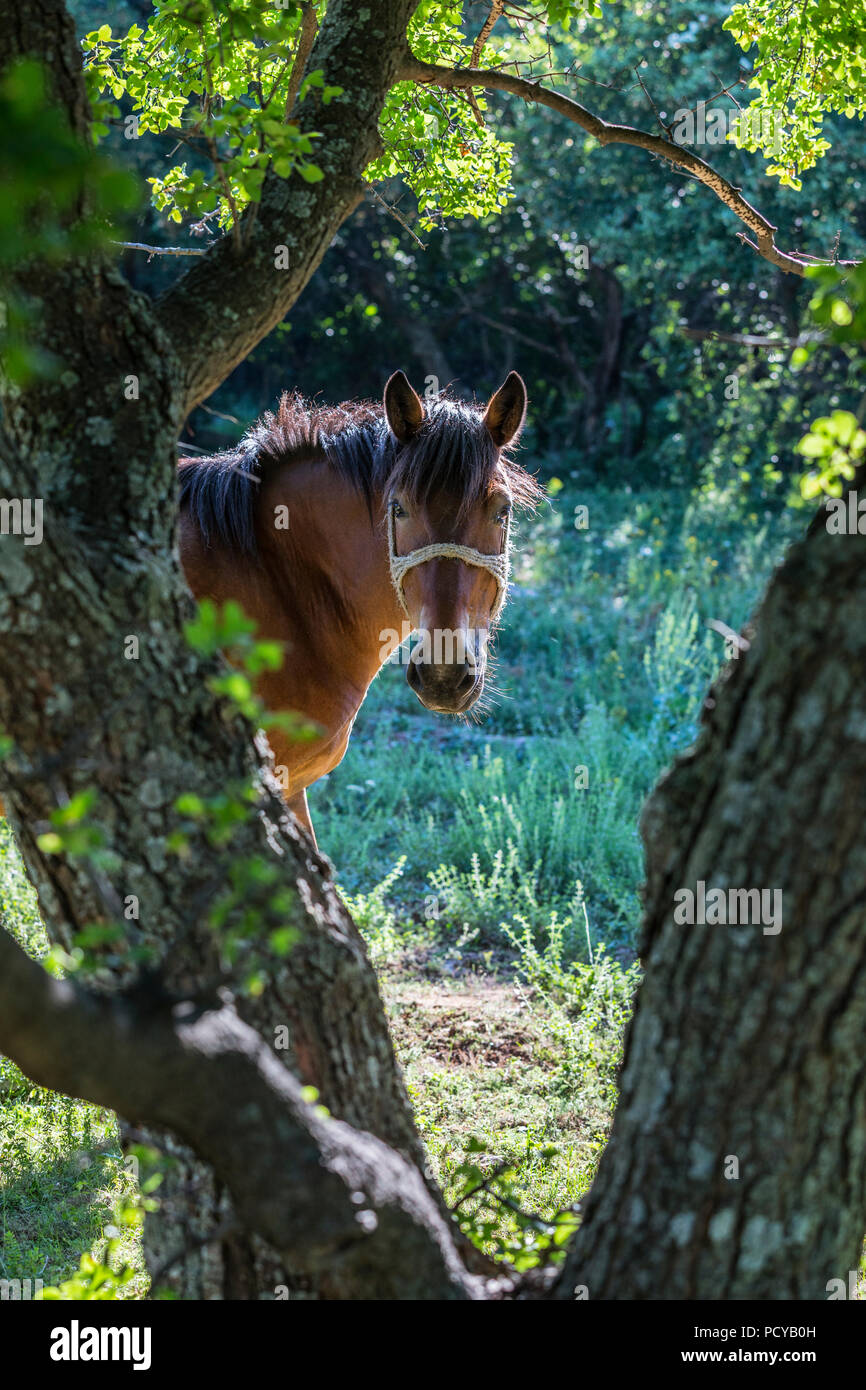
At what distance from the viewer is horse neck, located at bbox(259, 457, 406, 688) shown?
388 centimetres

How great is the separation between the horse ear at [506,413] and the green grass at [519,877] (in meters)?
1.37

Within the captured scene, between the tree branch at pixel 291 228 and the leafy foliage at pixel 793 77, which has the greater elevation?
the leafy foliage at pixel 793 77

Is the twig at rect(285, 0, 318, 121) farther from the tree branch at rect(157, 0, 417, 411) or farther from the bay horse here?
the bay horse

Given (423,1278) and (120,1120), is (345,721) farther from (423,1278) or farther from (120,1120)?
(423,1278)

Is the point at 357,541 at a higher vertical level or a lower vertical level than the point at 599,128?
lower

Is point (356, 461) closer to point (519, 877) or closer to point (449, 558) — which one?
point (449, 558)

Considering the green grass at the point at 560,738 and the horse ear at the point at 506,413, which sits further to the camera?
the green grass at the point at 560,738

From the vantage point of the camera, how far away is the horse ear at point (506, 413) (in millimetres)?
3688

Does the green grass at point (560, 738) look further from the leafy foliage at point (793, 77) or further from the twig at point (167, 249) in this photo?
the twig at point (167, 249)

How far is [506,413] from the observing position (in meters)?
3.71

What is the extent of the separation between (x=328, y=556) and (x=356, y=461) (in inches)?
13.3

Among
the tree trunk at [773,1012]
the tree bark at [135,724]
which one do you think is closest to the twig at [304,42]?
the tree bark at [135,724]

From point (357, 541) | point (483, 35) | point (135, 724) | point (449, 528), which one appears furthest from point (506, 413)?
point (135, 724)
